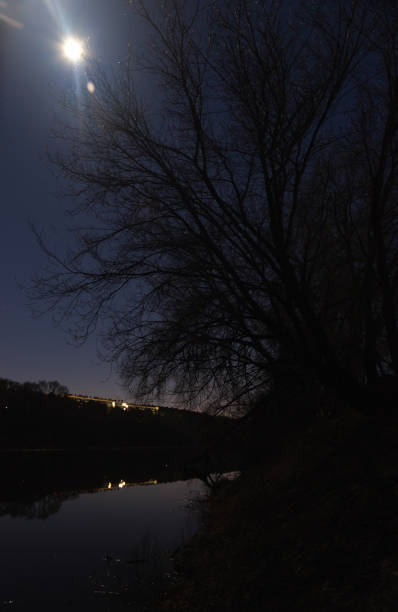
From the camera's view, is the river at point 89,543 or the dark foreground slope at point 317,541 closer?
the dark foreground slope at point 317,541

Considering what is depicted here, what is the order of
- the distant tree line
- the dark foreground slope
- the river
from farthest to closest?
the distant tree line < the river < the dark foreground slope

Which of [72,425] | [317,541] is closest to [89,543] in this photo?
[317,541]

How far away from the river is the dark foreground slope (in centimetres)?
131

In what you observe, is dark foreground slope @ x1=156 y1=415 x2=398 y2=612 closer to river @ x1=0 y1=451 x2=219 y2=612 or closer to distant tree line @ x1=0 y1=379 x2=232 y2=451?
river @ x1=0 y1=451 x2=219 y2=612

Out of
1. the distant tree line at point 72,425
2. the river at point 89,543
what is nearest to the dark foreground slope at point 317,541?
the river at point 89,543

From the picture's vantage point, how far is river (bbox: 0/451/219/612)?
8.87m

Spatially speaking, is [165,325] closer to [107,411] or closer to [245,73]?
[245,73]

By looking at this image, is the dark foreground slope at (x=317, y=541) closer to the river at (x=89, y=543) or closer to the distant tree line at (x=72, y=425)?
the river at (x=89, y=543)

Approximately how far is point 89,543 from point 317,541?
10.8 m

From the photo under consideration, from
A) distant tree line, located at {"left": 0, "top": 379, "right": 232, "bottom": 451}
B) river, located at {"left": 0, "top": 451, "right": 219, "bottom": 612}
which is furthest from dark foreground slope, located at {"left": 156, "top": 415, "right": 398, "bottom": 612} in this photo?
distant tree line, located at {"left": 0, "top": 379, "right": 232, "bottom": 451}

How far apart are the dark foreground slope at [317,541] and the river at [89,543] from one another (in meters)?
1.31

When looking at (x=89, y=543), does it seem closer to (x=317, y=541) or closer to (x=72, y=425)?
(x=317, y=541)

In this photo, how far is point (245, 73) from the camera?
6.00m

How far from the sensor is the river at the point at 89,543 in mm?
8867
